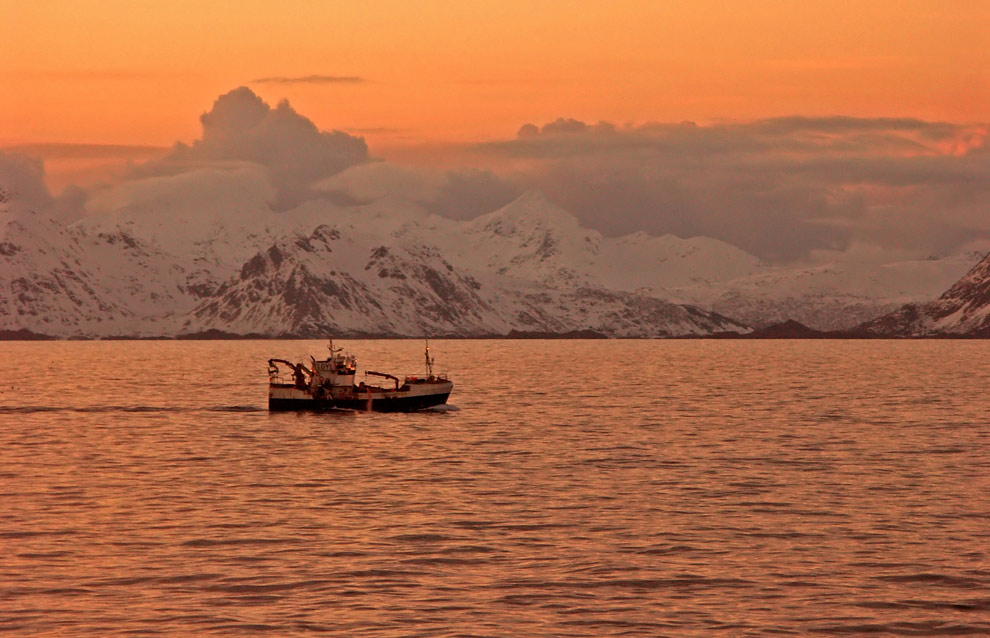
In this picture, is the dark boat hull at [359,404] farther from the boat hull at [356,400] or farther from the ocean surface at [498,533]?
the ocean surface at [498,533]

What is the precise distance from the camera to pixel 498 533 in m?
63.0

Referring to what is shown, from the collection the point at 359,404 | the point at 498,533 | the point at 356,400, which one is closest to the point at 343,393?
the point at 356,400

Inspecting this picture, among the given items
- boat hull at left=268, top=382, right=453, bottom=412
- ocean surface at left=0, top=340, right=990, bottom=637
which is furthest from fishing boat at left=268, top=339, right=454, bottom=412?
ocean surface at left=0, top=340, right=990, bottom=637

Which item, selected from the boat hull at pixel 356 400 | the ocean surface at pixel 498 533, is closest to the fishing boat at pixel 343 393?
the boat hull at pixel 356 400

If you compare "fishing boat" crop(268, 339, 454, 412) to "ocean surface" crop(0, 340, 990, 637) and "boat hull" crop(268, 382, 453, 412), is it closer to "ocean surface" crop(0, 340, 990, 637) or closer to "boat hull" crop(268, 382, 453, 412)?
"boat hull" crop(268, 382, 453, 412)

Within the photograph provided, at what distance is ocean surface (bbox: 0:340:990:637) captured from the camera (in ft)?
153

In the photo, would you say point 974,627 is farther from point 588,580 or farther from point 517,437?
point 517,437

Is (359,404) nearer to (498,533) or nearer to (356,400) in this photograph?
(356,400)

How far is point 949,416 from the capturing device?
142m

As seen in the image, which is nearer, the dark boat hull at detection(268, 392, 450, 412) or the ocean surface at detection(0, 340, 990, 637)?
the ocean surface at detection(0, 340, 990, 637)

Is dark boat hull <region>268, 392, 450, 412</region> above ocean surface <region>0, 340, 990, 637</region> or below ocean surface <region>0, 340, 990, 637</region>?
above

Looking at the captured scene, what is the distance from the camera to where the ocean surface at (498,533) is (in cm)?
4650

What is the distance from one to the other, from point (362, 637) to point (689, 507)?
3133 centimetres

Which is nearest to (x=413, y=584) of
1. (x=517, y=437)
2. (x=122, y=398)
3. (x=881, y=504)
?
(x=881, y=504)
